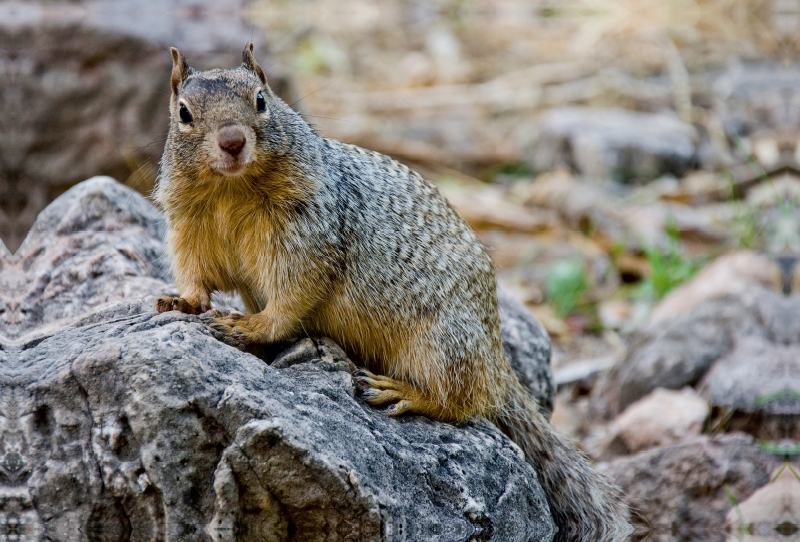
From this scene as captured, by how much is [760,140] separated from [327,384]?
35.1 ft

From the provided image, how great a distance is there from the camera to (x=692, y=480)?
5.78 meters

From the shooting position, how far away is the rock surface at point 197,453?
12.5 feet

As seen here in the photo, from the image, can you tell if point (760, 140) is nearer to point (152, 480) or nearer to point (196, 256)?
point (196, 256)

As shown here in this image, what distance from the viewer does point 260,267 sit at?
4.62 metres

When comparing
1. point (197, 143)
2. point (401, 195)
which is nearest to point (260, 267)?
point (197, 143)

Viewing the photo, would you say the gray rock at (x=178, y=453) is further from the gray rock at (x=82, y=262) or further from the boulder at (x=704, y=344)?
the boulder at (x=704, y=344)

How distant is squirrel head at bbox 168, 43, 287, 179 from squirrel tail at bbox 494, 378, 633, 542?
2120 mm

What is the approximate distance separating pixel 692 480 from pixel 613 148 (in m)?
8.34

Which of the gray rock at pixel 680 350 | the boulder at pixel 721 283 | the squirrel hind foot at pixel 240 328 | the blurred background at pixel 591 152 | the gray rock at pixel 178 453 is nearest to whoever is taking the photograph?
the gray rock at pixel 178 453

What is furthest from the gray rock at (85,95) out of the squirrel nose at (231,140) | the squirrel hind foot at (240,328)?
the squirrel nose at (231,140)

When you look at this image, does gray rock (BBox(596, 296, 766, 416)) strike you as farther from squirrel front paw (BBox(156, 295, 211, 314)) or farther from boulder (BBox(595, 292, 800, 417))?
squirrel front paw (BBox(156, 295, 211, 314))

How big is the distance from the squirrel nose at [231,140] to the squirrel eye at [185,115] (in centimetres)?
30

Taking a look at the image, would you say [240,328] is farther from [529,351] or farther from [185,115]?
[529,351]

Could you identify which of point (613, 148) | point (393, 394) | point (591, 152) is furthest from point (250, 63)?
point (613, 148)
